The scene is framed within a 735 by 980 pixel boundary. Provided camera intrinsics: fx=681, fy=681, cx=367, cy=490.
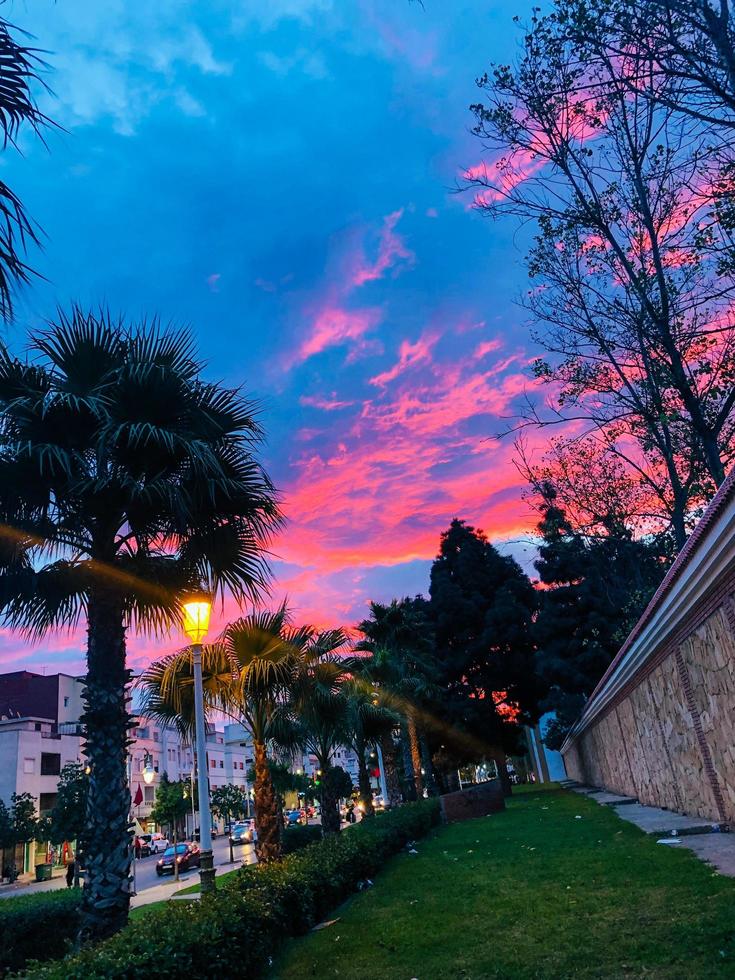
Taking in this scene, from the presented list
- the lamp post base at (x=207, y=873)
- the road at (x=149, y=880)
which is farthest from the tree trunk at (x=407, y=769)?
the lamp post base at (x=207, y=873)

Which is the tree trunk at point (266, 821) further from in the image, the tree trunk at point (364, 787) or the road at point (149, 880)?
the road at point (149, 880)

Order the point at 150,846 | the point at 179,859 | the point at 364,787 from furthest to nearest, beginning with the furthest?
the point at 150,846, the point at 179,859, the point at 364,787

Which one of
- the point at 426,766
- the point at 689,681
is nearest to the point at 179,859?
the point at 426,766

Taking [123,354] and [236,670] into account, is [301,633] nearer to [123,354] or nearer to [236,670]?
[236,670]

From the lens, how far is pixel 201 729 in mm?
9086

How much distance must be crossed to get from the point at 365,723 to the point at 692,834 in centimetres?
1726

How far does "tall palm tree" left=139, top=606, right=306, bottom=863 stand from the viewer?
45.7 ft

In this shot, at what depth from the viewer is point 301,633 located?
1553 cm

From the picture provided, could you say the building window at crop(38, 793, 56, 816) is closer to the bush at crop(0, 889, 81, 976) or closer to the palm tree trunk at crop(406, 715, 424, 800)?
the palm tree trunk at crop(406, 715, 424, 800)

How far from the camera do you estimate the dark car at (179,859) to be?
1416 inches

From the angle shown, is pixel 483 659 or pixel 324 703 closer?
pixel 324 703

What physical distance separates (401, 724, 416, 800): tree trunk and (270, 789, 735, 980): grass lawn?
69.5ft

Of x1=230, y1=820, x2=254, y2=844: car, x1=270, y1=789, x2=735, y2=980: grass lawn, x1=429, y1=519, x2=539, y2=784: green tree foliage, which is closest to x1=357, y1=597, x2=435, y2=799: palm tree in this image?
x1=429, y1=519, x2=539, y2=784: green tree foliage

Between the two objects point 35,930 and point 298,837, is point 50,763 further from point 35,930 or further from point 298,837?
point 35,930
